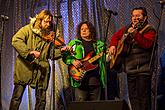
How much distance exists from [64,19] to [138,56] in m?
1.56

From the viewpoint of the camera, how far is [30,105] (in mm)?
4594

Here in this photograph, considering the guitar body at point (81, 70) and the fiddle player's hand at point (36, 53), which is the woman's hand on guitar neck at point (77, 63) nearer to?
the guitar body at point (81, 70)

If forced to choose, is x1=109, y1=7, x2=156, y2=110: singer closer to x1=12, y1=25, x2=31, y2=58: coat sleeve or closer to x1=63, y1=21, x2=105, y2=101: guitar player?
x1=63, y1=21, x2=105, y2=101: guitar player

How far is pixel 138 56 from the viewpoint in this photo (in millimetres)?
3270

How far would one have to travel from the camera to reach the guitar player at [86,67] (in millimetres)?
3686

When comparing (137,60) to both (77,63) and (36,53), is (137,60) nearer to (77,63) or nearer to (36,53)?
(77,63)

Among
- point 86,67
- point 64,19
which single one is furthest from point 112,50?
point 64,19

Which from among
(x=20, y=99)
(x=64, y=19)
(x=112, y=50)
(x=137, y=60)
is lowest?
(x=20, y=99)

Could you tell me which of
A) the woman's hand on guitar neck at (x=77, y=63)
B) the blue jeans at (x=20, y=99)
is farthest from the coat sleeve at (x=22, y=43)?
the woman's hand on guitar neck at (x=77, y=63)

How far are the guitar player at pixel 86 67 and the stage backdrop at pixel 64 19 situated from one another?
0.23 metres

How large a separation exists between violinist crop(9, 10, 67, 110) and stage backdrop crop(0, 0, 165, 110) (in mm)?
262

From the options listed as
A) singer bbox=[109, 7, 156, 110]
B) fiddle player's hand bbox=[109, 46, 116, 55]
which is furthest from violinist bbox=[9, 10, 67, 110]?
singer bbox=[109, 7, 156, 110]

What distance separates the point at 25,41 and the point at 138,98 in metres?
1.36

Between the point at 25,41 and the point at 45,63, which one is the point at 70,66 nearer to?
the point at 45,63
